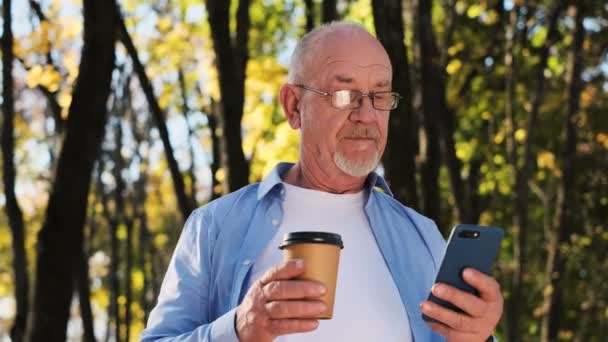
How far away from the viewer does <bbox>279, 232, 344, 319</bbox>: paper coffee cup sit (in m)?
2.73

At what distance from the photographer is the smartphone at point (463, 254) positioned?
2.96m

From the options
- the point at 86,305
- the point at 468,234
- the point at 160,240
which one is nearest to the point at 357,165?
the point at 468,234

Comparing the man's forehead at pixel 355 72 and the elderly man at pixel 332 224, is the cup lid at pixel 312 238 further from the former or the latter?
the man's forehead at pixel 355 72

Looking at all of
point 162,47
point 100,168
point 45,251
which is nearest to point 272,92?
point 162,47

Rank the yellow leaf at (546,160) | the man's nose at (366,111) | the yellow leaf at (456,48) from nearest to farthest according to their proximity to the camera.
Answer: the man's nose at (366,111) < the yellow leaf at (456,48) < the yellow leaf at (546,160)

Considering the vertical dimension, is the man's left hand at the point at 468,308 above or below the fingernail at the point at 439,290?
below

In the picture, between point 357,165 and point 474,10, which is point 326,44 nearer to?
point 357,165

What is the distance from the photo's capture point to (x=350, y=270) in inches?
136

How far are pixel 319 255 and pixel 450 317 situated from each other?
44cm

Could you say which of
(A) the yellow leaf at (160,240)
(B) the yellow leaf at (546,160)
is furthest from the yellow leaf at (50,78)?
(A) the yellow leaf at (160,240)

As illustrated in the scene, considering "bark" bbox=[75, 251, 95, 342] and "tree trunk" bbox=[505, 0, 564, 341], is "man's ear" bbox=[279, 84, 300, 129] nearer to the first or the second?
"bark" bbox=[75, 251, 95, 342]

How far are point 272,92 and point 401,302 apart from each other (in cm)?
843

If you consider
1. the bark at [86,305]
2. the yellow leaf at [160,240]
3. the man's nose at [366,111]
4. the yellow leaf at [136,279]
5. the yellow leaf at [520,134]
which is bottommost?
the yellow leaf at [136,279]

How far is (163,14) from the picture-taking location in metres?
17.2
